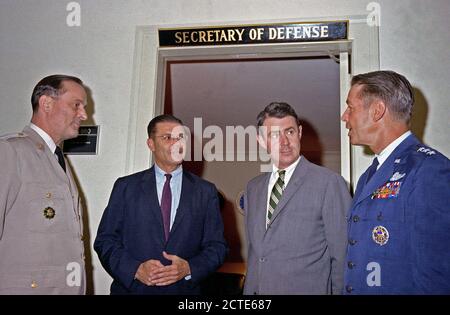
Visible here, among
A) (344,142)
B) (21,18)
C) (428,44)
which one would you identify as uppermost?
(21,18)

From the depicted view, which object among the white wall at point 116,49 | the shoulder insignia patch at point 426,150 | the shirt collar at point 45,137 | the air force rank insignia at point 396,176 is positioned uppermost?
the white wall at point 116,49

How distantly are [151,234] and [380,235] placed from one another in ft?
3.37

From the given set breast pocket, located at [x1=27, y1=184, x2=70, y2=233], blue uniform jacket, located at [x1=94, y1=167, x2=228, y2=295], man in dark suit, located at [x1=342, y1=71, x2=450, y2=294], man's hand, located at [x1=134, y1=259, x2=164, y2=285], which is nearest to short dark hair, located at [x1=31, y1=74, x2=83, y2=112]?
breast pocket, located at [x1=27, y1=184, x2=70, y2=233]

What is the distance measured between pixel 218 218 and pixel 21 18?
72.7 inches

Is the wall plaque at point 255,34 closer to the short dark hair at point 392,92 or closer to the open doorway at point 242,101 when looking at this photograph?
the open doorway at point 242,101

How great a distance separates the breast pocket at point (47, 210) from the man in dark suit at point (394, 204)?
123cm

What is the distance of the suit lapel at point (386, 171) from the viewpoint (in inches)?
58.5

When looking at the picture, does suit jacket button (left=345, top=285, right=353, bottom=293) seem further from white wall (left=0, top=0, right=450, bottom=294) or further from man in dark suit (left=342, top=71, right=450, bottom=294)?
white wall (left=0, top=0, right=450, bottom=294)

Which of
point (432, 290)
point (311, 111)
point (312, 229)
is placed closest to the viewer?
point (432, 290)

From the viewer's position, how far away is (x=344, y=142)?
2.09 m

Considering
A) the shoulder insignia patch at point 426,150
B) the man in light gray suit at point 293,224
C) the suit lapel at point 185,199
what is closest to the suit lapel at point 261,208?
the man in light gray suit at point 293,224

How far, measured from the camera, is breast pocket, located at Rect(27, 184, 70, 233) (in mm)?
1584
